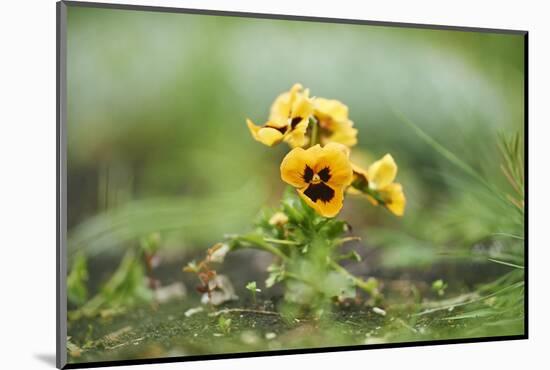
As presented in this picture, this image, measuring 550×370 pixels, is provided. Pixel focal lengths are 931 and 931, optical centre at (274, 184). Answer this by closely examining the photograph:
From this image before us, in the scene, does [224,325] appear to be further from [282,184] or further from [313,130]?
[313,130]

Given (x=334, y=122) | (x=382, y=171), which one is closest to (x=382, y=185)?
(x=382, y=171)

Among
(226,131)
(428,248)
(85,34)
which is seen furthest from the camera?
(428,248)

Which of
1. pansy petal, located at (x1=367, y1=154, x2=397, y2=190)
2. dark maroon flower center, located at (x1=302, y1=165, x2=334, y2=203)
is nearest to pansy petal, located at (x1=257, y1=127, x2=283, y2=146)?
dark maroon flower center, located at (x1=302, y1=165, x2=334, y2=203)

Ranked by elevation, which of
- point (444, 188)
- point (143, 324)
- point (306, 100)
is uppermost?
point (306, 100)

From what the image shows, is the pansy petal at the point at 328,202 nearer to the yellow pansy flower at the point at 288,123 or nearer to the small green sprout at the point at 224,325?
the yellow pansy flower at the point at 288,123

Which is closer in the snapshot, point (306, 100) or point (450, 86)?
point (306, 100)

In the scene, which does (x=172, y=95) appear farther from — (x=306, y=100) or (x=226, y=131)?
(x=306, y=100)

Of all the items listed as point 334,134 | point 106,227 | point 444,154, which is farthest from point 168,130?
point 444,154
